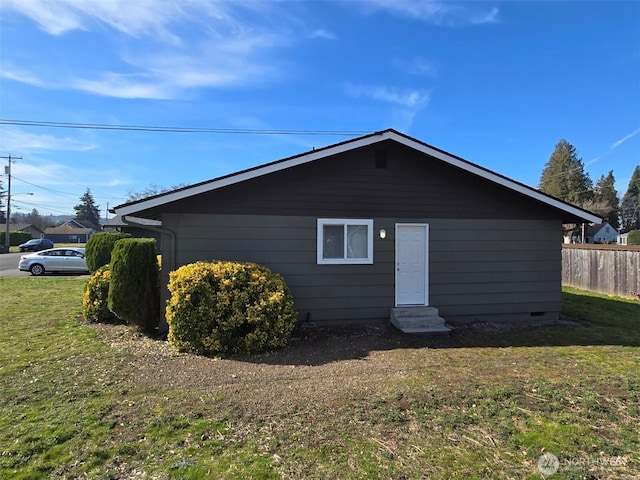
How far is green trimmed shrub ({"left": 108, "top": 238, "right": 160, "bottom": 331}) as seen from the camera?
7.09 m

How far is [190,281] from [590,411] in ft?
17.8

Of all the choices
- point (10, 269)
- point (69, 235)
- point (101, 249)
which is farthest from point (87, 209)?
point (101, 249)

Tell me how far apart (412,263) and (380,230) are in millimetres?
1052

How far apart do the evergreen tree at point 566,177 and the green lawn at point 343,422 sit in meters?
54.9

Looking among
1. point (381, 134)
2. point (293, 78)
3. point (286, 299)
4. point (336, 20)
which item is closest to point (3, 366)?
point (286, 299)

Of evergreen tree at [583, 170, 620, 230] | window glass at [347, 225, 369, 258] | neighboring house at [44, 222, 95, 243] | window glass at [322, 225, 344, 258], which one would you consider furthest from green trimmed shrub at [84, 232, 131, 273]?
neighboring house at [44, 222, 95, 243]

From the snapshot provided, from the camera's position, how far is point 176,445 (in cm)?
320

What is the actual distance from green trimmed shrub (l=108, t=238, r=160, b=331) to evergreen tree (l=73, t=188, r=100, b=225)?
9106 cm

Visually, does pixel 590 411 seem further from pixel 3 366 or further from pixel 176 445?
pixel 3 366

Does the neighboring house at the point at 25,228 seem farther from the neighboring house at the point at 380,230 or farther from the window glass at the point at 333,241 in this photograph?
the window glass at the point at 333,241

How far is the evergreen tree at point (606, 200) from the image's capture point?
4994cm

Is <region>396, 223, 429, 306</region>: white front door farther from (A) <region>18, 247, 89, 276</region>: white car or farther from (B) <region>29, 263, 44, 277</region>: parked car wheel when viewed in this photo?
(B) <region>29, 263, 44, 277</region>: parked car wheel

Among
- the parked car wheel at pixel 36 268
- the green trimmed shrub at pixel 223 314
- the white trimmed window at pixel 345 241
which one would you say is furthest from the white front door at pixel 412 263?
the parked car wheel at pixel 36 268

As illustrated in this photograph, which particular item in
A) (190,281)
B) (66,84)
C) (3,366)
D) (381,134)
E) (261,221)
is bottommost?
(3,366)
